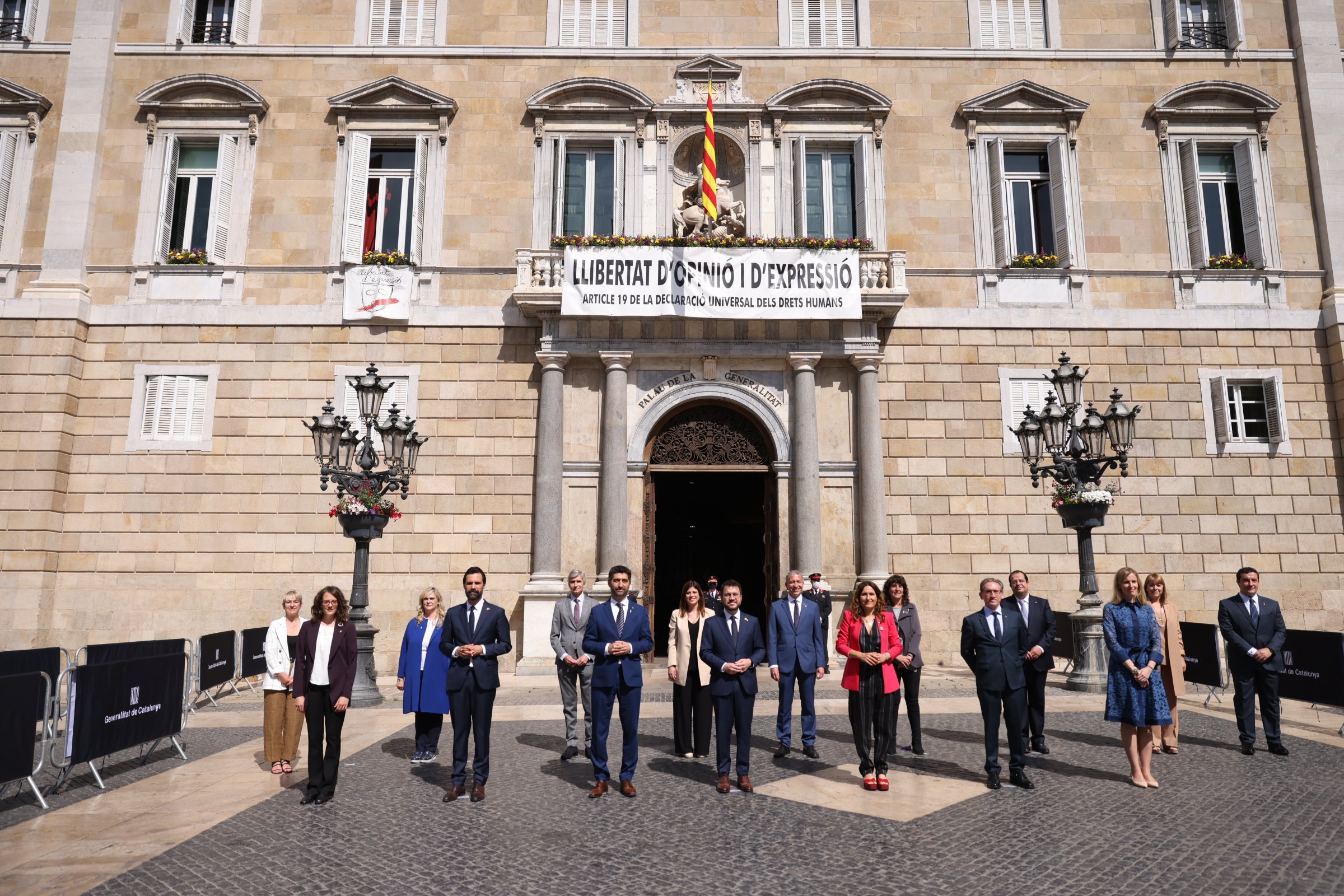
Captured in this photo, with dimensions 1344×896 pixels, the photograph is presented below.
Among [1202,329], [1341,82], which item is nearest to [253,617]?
[1202,329]

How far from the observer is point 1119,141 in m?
18.4

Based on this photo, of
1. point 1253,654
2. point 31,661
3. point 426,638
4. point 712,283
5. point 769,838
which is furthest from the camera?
point 712,283

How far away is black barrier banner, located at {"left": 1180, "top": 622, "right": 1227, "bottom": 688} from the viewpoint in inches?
474

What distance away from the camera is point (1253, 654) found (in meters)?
9.36

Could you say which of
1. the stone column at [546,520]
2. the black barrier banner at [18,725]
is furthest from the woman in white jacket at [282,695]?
the stone column at [546,520]

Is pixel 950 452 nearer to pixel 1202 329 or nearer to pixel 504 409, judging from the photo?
pixel 1202 329

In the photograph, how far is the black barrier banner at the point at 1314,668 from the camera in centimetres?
1002

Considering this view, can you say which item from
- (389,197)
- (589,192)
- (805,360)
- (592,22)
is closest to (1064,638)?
(805,360)

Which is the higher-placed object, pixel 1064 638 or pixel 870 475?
pixel 870 475

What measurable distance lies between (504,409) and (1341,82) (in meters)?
19.7

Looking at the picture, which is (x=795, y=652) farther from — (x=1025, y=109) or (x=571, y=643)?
(x=1025, y=109)

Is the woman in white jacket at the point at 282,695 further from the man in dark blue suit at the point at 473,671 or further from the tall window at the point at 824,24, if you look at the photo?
the tall window at the point at 824,24

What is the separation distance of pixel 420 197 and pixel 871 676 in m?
14.7

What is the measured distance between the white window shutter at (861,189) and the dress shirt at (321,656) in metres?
14.1
